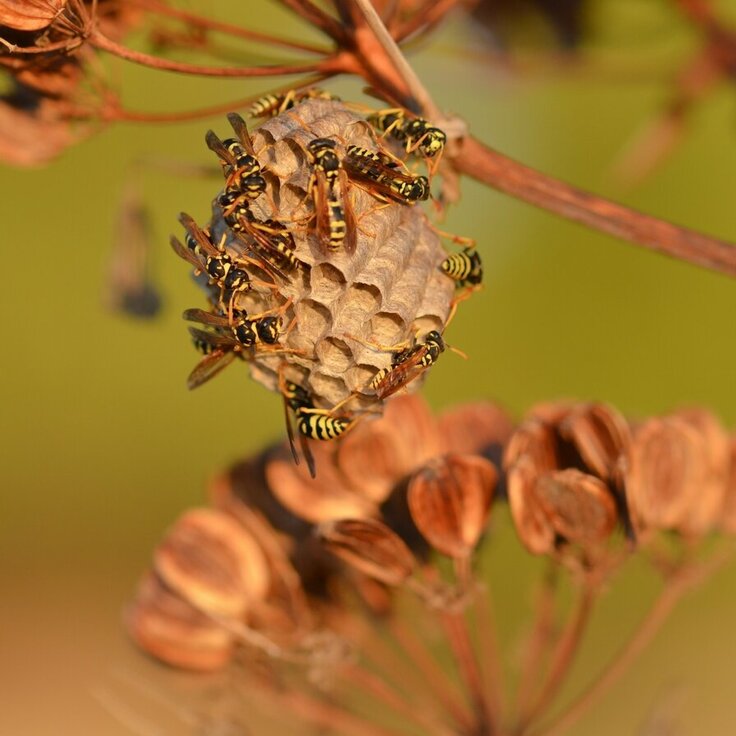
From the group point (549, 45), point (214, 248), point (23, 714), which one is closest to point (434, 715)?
point (214, 248)

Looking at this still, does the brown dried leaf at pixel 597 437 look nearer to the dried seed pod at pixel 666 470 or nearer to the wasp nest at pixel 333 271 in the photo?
the dried seed pod at pixel 666 470

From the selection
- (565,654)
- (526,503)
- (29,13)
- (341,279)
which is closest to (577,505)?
(526,503)

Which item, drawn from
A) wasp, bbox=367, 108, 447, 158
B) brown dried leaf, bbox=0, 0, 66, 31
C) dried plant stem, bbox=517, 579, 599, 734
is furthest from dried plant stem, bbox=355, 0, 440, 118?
dried plant stem, bbox=517, 579, 599, 734

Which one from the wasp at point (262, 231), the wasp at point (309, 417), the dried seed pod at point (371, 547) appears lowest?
the dried seed pod at point (371, 547)

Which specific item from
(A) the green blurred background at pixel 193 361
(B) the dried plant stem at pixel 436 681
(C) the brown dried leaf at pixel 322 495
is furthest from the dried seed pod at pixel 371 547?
(A) the green blurred background at pixel 193 361

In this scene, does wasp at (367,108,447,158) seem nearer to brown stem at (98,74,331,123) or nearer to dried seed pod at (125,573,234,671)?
brown stem at (98,74,331,123)

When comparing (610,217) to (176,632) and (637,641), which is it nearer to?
(637,641)
